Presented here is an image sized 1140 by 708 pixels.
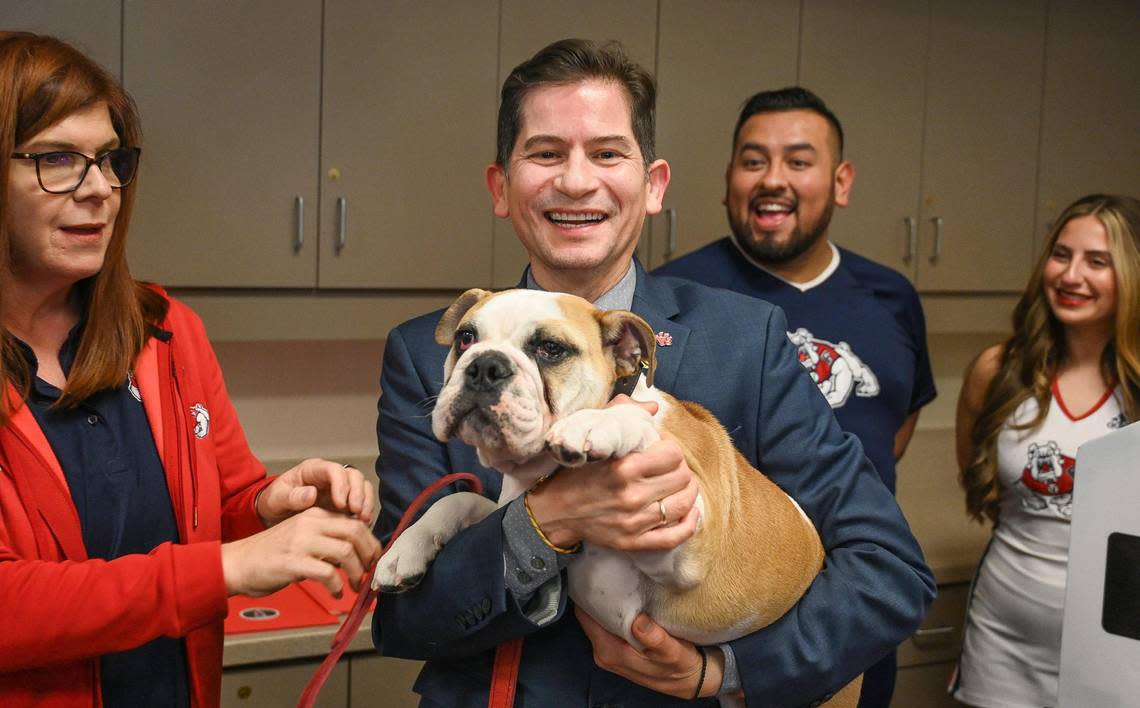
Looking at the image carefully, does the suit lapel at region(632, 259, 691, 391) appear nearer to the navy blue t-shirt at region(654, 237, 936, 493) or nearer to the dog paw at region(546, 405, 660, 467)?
the dog paw at region(546, 405, 660, 467)

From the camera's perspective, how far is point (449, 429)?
1.24 meters

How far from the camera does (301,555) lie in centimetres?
129

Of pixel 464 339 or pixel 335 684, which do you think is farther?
pixel 335 684

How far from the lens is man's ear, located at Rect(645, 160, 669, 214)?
1593 millimetres

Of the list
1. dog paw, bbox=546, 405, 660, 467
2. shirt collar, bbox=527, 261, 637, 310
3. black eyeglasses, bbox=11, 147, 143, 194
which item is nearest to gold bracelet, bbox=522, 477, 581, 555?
dog paw, bbox=546, 405, 660, 467

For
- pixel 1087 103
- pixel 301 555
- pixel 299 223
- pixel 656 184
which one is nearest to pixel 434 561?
pixel 301 555

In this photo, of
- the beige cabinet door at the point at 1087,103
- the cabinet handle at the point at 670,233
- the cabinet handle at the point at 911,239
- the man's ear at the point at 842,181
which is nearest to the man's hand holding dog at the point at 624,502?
the man's ear at the point at 842,181

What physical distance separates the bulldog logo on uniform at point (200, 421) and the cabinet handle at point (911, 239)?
2648mm

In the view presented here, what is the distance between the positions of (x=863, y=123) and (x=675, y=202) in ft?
2.39

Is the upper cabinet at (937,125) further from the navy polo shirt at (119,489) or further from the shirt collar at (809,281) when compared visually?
the navy polo shirt at (119,489)

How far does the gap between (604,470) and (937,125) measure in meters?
2.85

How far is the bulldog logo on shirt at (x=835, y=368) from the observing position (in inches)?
96.0

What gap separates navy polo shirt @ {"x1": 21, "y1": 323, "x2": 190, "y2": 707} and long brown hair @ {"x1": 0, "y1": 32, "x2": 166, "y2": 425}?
0.03 metres

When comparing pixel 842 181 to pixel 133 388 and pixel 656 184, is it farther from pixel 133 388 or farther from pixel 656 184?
pixel 133 388
